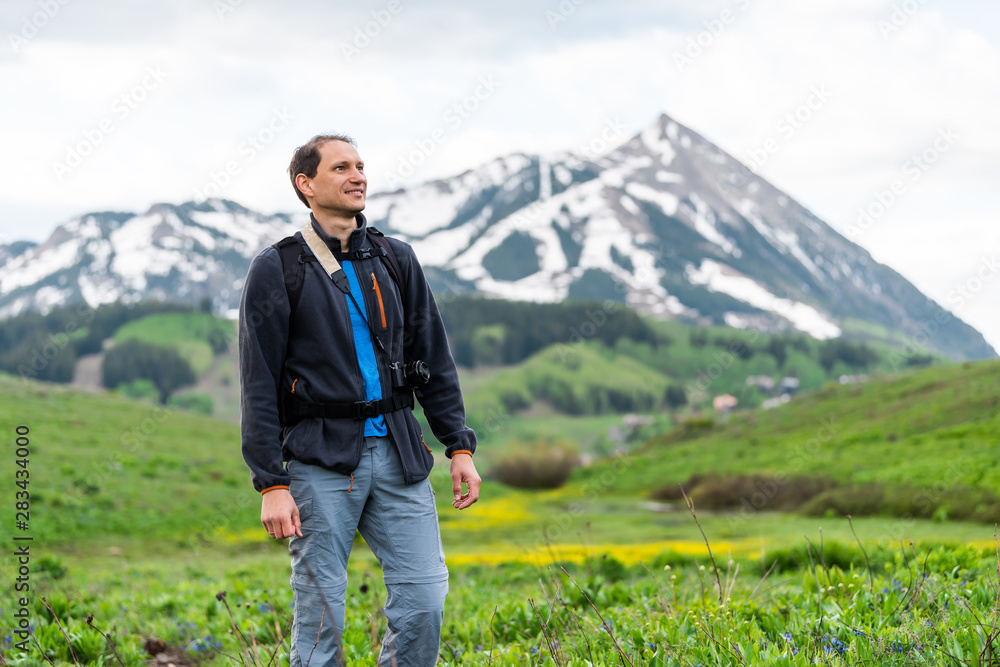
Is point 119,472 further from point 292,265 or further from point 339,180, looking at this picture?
point 339,180

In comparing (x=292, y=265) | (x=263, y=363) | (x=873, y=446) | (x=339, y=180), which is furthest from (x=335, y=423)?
(x=873, y=446)

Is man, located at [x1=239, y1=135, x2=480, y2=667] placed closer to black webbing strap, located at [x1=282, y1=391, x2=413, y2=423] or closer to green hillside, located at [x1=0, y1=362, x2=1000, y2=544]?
black webbing strap, located at [x1=282, y1=391, x2=413, y2=423]

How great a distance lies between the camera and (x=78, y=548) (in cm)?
2333

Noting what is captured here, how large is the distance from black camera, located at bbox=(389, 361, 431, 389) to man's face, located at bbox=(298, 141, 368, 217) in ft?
2.78

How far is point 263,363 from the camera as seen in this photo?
12.9 ft

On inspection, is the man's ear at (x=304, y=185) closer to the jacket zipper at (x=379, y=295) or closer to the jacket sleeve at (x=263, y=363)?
the jacket sleeve at (x=263, y=363)

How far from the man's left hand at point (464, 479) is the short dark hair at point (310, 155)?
65.9 inches

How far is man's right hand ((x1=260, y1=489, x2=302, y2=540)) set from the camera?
3.71 metres

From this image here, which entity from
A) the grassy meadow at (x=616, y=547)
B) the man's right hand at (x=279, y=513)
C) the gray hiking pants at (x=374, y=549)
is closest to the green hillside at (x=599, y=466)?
the grassy meadow at (x=616, y=547)

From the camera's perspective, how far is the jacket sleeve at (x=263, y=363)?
150 inches

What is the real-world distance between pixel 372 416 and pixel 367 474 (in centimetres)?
29

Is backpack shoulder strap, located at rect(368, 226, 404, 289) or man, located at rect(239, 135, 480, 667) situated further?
backpack shoulder strap, located at rect(368, 226, 404, 289)

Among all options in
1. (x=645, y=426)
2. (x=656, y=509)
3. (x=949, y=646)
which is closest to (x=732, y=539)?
(x=656, y=509)

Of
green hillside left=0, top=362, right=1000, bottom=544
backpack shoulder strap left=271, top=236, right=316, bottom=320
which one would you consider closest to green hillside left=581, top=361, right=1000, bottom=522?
green hillside left=0, top=362, right=1000, bottom=544
